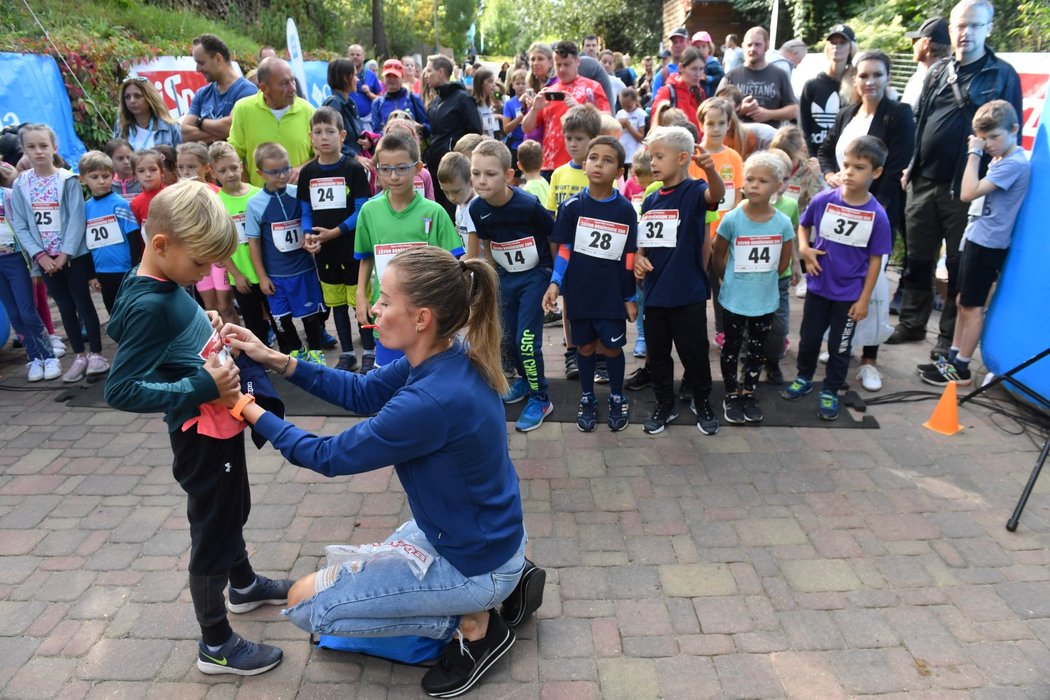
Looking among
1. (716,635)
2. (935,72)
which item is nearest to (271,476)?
(716,635)

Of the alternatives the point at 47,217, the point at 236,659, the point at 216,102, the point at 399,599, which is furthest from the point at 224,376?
the point at 216,102

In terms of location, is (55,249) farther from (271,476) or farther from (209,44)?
(271,476)

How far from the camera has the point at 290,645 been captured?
2678 millimetres

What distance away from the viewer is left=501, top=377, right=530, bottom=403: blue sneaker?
4.72 meters

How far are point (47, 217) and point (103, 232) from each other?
1.21 feet

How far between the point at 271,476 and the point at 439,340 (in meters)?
2.10

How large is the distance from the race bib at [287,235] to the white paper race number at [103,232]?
46.8 inches

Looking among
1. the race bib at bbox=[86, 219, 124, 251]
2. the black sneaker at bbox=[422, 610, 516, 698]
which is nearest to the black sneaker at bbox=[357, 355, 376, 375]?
the race bib at bbox=[86, 219, 124, 251]

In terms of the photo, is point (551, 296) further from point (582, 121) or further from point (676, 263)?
point (582, 121)

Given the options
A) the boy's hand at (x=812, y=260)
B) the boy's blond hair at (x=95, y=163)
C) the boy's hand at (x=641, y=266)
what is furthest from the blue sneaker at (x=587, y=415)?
the boy's blond hair at (x=95, y=163)

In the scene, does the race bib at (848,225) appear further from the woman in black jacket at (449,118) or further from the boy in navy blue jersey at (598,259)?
the woman in black jacket at (449,118)

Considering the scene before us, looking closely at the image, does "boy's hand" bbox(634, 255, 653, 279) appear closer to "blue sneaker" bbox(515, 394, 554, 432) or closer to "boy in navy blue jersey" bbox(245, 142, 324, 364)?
"blue sneaker" bbox(515, 394, 554, 432)

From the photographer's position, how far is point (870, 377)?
484cm

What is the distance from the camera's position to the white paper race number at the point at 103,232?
5.05 m
